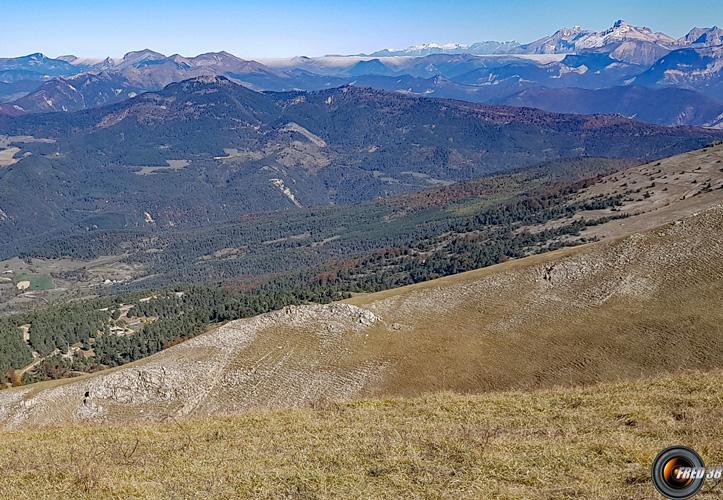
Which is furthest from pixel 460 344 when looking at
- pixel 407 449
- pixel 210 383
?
pixel 407 449

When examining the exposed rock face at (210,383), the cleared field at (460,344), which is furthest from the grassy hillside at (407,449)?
the exposed rock face at (210,383)

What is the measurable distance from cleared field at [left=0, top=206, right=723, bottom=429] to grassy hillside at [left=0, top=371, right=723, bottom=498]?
17.2 meters

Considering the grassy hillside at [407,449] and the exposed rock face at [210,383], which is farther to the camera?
the exposed rock face at [210,383]

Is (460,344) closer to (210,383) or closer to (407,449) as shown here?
(210,383)

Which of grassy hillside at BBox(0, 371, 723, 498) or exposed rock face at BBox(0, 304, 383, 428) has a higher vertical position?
grassy hillside at BBox(0, 371, 723, 498)

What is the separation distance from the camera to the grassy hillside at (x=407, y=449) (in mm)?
20125

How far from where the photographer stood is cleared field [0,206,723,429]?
5122cm

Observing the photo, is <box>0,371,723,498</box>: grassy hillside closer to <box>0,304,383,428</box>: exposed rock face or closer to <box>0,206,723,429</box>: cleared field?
<box>0,206,723,429</box>: cleared field

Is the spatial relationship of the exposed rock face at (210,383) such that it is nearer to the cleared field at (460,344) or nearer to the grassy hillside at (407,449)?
the cleared field at (460,344)

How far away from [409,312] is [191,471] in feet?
145

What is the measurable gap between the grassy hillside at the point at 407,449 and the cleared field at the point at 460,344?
17249 millimetres

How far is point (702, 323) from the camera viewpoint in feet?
173

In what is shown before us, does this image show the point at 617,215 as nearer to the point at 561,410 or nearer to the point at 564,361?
the point at 564,361

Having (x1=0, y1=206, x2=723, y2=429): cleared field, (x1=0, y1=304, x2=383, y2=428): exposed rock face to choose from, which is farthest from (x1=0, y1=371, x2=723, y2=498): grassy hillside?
(x1=0, y1=304, x2=383, y2=428): exposed rock face
